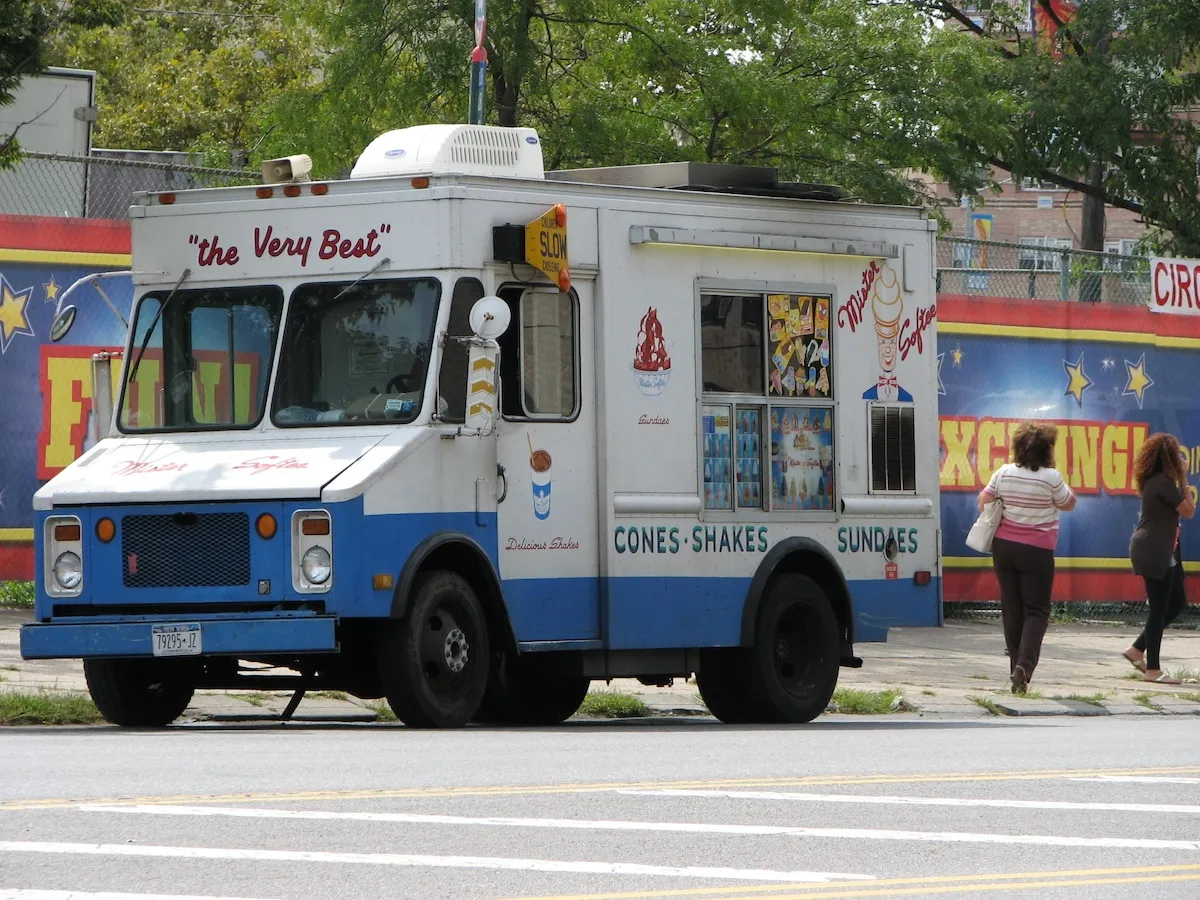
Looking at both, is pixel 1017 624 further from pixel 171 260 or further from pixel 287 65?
pixel 287 65

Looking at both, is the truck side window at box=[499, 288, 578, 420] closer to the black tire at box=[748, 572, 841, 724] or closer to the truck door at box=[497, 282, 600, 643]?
the truck door at box=[497, 282, 600, 643]

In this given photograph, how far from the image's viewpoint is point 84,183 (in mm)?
17812

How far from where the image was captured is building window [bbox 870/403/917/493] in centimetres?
1355

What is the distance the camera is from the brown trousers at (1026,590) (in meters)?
14.8

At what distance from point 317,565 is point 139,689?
5.26 feet

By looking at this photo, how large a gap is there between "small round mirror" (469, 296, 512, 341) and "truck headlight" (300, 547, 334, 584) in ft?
4.33

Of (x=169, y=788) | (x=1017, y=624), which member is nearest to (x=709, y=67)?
(x=1017, y=624)

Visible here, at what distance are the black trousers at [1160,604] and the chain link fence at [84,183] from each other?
23.9 feet

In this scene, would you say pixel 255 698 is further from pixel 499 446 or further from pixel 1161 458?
pixel 1161 458

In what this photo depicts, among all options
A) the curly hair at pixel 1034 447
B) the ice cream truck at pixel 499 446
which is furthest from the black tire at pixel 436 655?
the curly hair at pixel 1034 447

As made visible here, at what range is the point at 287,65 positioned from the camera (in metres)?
42.5

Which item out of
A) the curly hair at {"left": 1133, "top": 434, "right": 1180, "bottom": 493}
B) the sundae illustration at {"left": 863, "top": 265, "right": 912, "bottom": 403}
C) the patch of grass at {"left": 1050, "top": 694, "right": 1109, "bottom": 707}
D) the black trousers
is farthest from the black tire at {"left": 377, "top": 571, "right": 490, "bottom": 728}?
the black trousers

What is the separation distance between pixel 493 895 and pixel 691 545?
22.2 feet

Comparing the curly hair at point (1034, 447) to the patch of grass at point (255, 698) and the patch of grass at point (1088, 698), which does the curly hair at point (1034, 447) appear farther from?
the patch of grass at point (255, 698)
